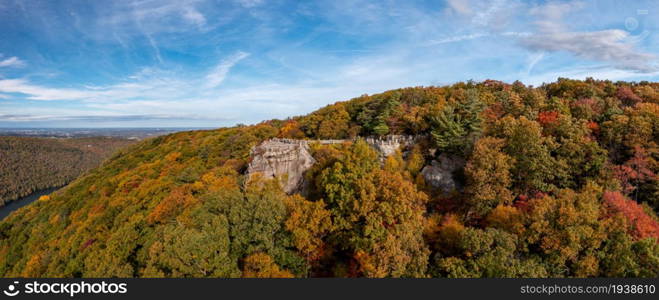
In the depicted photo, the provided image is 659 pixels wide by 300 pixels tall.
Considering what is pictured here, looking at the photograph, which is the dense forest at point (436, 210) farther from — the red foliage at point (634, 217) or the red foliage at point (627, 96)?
the red foliage at point (627, 96)

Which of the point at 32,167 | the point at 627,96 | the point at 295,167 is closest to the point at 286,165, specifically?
the point at 295,167

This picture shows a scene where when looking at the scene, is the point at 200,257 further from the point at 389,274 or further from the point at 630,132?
the point at 630,132

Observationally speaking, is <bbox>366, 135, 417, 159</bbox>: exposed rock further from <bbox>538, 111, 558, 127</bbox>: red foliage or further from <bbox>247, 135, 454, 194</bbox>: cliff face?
<bbox>538, 111, 558, 127</bbox>: red foliage

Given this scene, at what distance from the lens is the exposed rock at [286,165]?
30.4 m

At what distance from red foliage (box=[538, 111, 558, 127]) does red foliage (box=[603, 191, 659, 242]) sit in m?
11.2

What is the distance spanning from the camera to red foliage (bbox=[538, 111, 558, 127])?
30.9 m

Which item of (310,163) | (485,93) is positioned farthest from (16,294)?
(485,93)

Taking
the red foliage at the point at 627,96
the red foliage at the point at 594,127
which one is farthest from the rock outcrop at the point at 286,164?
the red foliage at the point at 627,96

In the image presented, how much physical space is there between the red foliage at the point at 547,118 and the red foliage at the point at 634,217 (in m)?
11.2

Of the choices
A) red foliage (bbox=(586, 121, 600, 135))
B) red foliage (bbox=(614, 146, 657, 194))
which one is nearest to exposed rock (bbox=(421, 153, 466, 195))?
red foliage (bbox=(614, 146, 657, 194))

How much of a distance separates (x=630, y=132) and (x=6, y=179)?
22837 centimetres

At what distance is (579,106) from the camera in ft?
107

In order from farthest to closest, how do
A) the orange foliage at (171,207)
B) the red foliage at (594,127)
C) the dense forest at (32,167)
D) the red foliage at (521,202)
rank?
1. the dense forest at (32,167)
2. the orange foliage at (171,207)
3. the red foliage at (594,127)
4. the red foliage at (521,202)

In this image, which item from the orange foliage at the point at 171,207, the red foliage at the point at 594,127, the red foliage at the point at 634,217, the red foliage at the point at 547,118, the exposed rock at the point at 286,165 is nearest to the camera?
the red foliage at the point at 634,217
